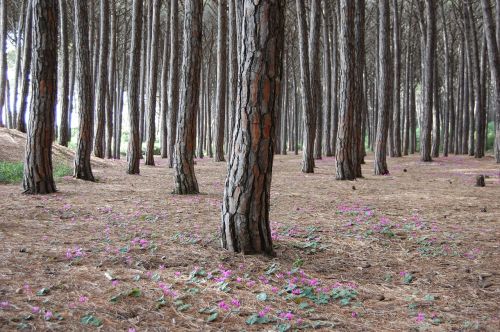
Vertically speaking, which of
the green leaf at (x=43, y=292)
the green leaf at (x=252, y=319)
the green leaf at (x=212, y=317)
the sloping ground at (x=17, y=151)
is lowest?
the green leaf at (x=252, y=319)

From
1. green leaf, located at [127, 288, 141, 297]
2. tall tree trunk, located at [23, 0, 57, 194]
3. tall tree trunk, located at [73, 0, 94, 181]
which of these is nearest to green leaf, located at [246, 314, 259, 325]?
green leaf, located at [127, 288, 141, 297]

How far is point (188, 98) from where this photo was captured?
7770mm

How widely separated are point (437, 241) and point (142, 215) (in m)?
3.82

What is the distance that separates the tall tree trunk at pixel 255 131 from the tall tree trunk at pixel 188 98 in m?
3.91

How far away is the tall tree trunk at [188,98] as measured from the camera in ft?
25.4

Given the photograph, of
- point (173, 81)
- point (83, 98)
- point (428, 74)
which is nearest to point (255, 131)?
point (83, 98)

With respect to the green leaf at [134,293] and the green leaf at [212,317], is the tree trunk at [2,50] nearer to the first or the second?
the green leaf at [134,293]

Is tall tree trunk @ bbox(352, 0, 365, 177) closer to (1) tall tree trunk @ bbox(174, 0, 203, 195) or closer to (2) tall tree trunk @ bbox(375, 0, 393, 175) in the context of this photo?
(2) tall tree trunk @ bbox(375, 0, 393, 175)

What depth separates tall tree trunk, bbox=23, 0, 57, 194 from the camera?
7164 mm

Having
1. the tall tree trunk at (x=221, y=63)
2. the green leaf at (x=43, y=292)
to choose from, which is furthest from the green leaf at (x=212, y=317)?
the tall tree trunk at (x=221, y=63)

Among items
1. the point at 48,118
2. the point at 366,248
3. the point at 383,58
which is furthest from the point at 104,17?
the point at 366,248

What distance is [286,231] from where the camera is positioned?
5137 mm

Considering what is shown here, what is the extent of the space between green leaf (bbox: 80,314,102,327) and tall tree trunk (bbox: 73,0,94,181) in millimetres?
7513

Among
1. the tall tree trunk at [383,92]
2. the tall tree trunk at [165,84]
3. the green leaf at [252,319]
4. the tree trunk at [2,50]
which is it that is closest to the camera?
the green leaf at [252,319]
